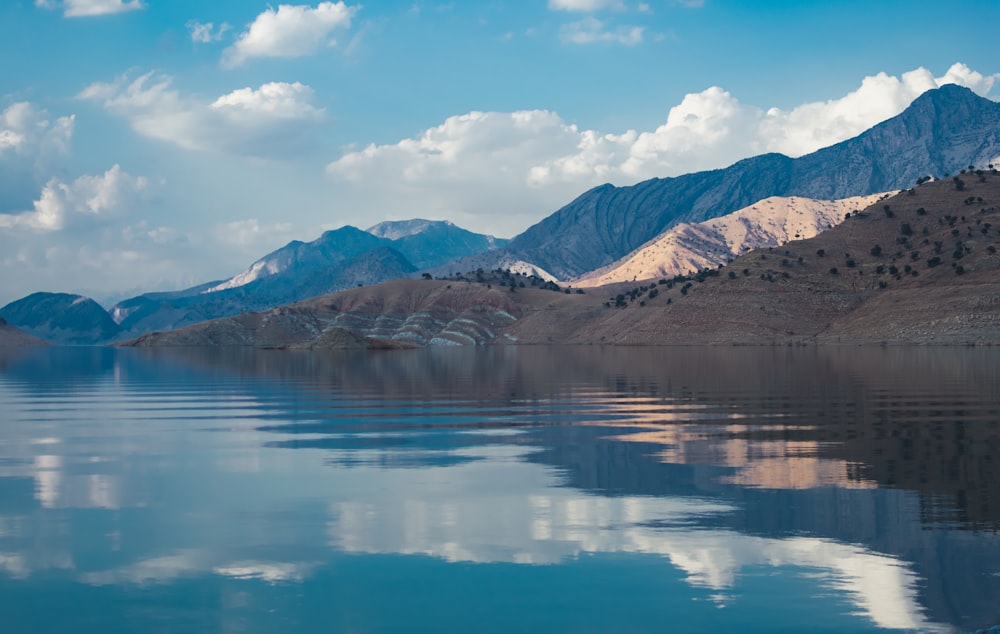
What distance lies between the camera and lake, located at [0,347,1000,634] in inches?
603

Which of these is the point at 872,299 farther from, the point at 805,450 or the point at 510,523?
the point at 510,523

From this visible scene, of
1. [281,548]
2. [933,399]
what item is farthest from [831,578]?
[933,399]

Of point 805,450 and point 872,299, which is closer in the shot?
point 805,450

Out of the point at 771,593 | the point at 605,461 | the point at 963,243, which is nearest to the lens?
the point at 771,593

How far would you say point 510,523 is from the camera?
21.4 meters

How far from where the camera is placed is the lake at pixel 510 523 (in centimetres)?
1533

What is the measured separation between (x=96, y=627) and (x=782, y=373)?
69924 millimetres

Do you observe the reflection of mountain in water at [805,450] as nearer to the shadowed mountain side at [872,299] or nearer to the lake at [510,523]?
the lake at [510,523]

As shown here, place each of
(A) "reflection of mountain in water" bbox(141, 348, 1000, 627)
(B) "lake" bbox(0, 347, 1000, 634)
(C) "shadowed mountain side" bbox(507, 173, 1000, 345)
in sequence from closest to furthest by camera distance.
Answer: (B) "lake" bbox(0, 347, 1000, 634) → (A) "reflection of mountain in water" bbox(141, 348, 1000, 627) → (C) "shadowed mountain side" bbox(507, 173, 1000, 345)

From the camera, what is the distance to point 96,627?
14711 millimetres

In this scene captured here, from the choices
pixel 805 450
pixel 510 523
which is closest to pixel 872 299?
pixel 805 450

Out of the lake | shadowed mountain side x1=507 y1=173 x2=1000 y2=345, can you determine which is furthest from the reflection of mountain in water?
shadowed mountain side x1=507 y1=173 x2=1000 y2=345

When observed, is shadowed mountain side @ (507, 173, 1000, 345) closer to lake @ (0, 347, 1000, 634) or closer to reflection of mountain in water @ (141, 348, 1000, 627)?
reflection of mountain in water @ (141, 348, 1000, 627)

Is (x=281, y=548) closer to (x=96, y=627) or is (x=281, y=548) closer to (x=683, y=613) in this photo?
(x=96, y=627)
